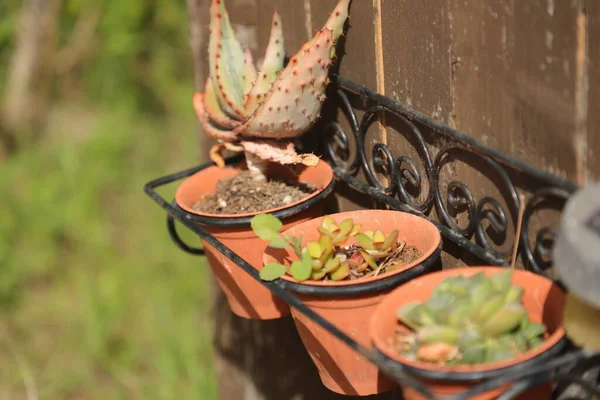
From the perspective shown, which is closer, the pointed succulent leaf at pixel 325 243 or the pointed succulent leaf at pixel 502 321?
the pointed succulent leaf at pixel 502 321

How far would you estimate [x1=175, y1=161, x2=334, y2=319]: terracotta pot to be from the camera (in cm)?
148

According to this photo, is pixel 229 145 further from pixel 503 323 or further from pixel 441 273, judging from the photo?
pixel 503 323

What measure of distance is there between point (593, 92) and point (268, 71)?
654mm

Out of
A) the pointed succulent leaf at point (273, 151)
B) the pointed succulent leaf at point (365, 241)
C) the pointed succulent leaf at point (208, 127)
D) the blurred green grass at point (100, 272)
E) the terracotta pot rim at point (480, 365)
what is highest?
the pointed succulent leaf at point (208, 127)

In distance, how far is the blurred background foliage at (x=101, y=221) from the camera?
9.57ft

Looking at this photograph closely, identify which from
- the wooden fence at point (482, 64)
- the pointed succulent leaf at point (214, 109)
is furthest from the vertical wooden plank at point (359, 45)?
the pointed succulent leaf at point (214, 109)

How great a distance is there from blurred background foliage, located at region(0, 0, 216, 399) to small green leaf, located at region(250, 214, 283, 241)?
145 cm

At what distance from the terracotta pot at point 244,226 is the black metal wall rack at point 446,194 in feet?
0.12

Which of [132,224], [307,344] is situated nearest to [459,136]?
[307,344]

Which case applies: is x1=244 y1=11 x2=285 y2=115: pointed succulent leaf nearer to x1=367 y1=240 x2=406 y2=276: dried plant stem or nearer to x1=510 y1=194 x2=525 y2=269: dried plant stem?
x1=367 y1=240 x2=406 y2=276: dried plant stem

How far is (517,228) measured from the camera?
119cm

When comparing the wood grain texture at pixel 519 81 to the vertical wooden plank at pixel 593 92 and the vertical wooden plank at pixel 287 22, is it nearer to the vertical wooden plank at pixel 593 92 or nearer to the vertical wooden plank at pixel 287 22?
the vertical wooden plank at pixel 593 92

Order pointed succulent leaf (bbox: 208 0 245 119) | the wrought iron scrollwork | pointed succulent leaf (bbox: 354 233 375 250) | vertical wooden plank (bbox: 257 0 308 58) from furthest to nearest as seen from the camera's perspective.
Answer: vertical wooden plank (bbox: 257 0 308 58)
pointed succulent leaf (bbox: 208 0 245 119)
pointed succulent leaf (bbox: 354 233 375 250)
the wrought iron scrollwork

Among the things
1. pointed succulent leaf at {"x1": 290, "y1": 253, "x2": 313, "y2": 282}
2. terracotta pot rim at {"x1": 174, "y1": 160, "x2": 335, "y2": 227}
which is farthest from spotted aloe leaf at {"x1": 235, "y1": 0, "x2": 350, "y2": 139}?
pointed succulent leaf at {"x1": 290, "y1": 253, "x2": 313, "y2": 282}
